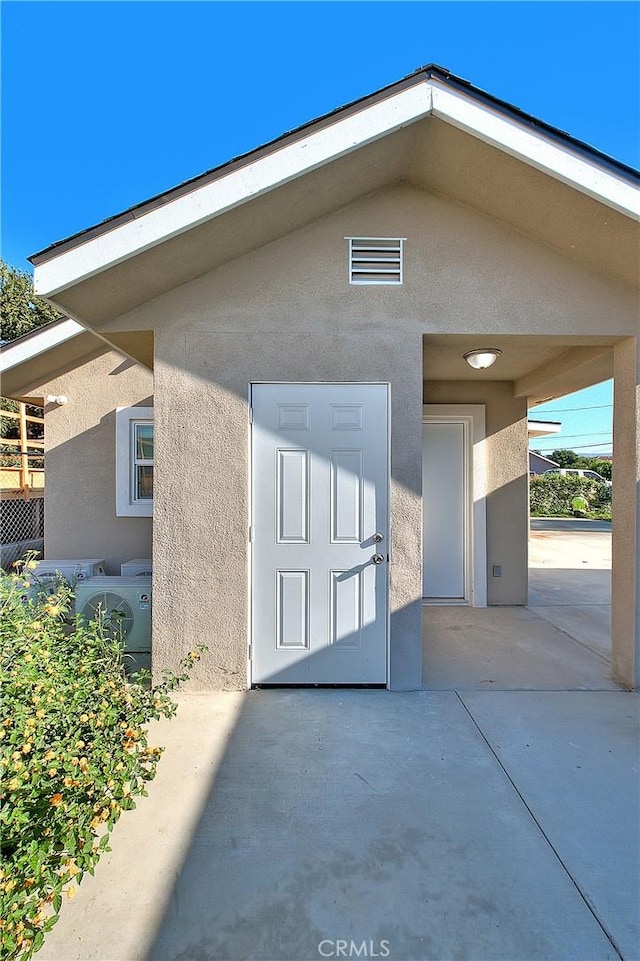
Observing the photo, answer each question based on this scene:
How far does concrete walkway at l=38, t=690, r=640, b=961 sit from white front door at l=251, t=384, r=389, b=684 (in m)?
0.57

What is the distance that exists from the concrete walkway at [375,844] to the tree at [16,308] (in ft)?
62.4

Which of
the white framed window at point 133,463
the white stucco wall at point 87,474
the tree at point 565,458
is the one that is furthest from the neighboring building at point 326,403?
the tree at point 565,458

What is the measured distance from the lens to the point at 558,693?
4234 millimetres

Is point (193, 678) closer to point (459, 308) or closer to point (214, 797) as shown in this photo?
point (214, 797)

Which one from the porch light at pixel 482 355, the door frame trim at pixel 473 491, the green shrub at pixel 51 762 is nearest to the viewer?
the green shrub at pixel 51 762

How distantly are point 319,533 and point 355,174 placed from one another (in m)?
3.05

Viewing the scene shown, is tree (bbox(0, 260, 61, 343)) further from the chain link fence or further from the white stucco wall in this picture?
the white stucco wall

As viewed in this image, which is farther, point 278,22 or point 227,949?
point 278,22

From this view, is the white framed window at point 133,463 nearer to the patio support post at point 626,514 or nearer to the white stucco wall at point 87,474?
the white stucco wall at point 87,474

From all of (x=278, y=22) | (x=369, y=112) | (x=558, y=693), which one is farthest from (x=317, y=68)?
(x=558, y=693)

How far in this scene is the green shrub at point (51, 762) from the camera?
167 centimetres

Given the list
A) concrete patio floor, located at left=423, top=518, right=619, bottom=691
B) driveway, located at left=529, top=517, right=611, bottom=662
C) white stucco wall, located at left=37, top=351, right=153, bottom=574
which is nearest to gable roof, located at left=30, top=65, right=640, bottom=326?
white stucco wall, located at left=37, top=351, right=153, bottom=574

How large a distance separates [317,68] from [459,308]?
4.37m

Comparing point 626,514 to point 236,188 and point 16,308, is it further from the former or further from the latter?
point 16,308
